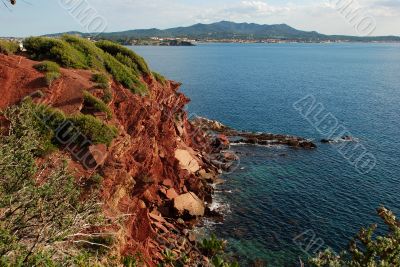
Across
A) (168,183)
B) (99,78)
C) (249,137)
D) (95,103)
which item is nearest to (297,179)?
(168,183)

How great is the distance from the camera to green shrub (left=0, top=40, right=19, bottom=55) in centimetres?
3466

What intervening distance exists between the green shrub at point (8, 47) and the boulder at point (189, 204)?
22.5m

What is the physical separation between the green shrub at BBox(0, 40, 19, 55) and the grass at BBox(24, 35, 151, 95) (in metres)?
1.03

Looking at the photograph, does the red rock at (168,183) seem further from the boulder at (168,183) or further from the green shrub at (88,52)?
the green shrub at (88,52)

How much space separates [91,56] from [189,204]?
19.8 meters

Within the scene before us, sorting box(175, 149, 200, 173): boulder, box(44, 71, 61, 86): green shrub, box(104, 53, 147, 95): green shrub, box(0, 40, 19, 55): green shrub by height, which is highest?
box(0, 40, 19, 55): green shrub

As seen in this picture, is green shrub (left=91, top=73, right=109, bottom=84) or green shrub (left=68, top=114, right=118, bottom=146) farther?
green shrub (left=91, top=73, right=109, bottom=84)

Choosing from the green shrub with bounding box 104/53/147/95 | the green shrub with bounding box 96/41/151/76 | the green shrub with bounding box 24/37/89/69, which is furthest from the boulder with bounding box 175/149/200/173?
the green shrub with bounding box 24/37/89/69

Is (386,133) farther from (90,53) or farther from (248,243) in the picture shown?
(90,53)

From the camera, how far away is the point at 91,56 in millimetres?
40625

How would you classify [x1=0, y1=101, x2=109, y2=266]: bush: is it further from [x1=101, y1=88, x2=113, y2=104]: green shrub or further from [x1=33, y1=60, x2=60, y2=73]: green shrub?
[x1=33, y1=60, x2=60, y2=73]: green shrub

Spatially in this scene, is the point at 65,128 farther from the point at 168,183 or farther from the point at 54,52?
the point at 168,183

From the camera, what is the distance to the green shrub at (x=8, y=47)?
3466 cm

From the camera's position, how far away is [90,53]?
136 ft
